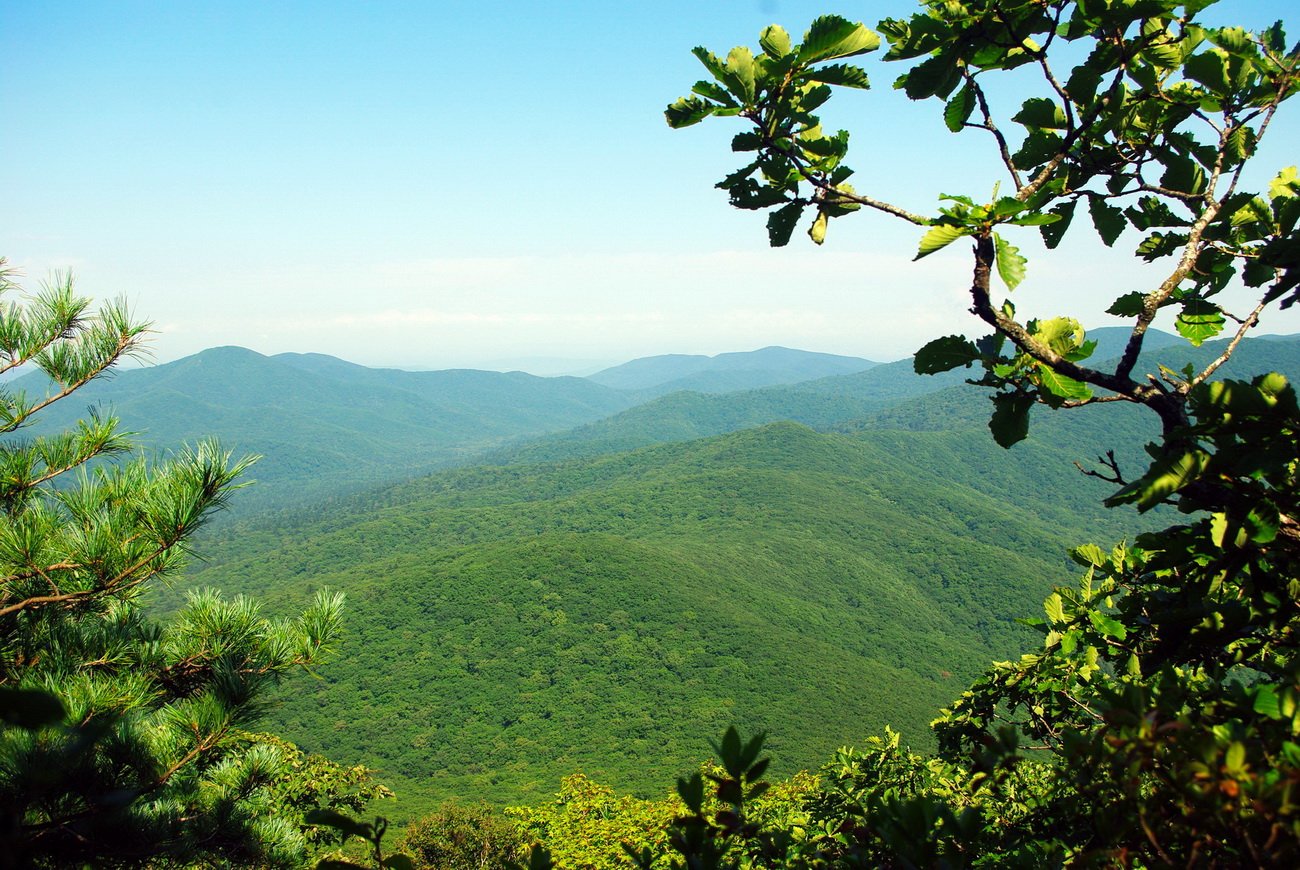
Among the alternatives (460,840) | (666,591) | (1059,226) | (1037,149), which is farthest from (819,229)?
(666,591)

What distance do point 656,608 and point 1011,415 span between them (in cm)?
7737

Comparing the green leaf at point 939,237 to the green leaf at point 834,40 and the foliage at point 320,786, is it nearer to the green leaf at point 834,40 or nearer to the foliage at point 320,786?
the green leaf at point 834,40

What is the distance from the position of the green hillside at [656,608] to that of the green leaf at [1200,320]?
5047 cm

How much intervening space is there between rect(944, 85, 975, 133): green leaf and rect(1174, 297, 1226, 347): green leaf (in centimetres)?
92

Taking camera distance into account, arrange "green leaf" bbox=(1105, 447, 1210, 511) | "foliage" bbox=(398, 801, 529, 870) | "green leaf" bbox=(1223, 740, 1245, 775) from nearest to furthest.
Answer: "green leaf" bbox=(1223, 740, 1245, 775), "green leaf" bbox=(1105, 447, 1210, 511), "foliage" bbox=(398, 801, 529, 870)

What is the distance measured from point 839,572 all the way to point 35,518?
9535 centimetres

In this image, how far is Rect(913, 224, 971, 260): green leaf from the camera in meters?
1.55

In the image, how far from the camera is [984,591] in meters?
92.2

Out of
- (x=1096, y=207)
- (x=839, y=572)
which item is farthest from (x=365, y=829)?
(x=839, y=572)

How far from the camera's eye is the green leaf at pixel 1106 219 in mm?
2145

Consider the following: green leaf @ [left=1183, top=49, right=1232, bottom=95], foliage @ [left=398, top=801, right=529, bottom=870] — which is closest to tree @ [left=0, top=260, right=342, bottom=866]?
green leaf @ [left=1183, top=49, right=1232, bottom=95]

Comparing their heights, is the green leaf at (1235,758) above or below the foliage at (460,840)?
above

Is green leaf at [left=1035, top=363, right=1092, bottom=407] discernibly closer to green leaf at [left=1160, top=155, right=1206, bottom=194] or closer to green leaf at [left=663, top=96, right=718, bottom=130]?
green leaf at [left=1160, top=155, right=1206, bottom=194]

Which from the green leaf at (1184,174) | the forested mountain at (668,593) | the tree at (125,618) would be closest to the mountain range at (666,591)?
the forested mountain at (668,593)
